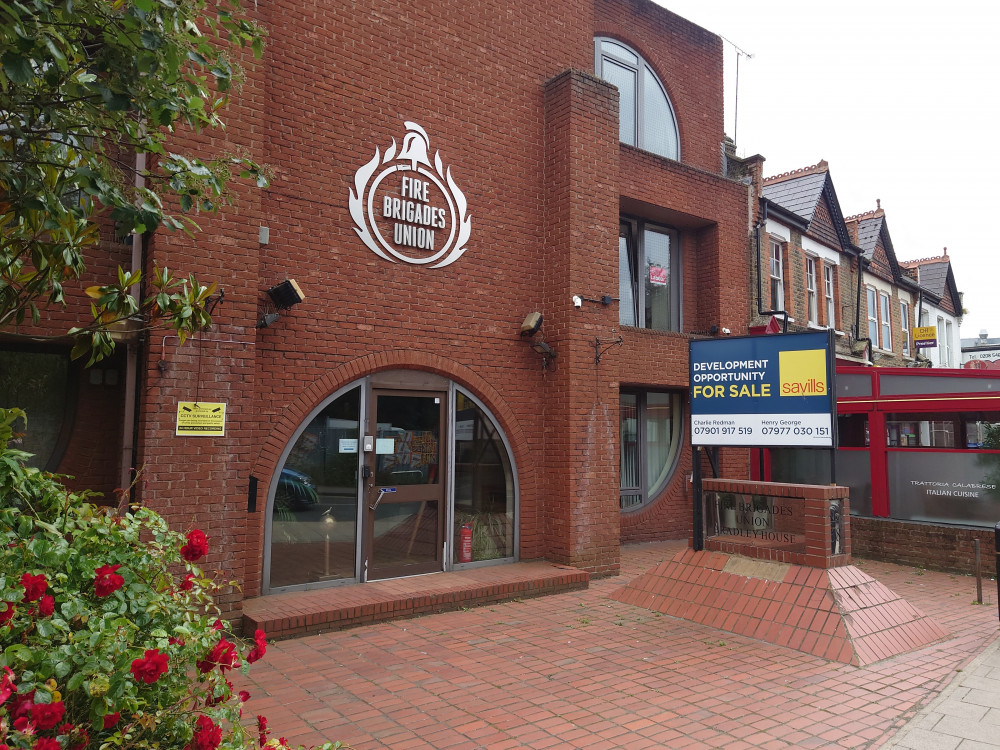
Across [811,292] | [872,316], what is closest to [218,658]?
[811,292]

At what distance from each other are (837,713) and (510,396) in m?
5.03

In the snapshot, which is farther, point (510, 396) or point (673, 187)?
point (673, 187)

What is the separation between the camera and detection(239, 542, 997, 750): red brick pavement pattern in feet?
14.4

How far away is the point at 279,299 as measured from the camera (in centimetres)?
693

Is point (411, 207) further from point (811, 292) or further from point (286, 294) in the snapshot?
point (811, 292)

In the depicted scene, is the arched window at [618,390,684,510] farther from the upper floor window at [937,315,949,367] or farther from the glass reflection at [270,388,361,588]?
the upper floor window at [937,315,949,367]

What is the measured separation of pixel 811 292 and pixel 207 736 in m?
15.9

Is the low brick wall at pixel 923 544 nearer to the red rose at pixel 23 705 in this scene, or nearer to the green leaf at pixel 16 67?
the red rose at pixel 23 705

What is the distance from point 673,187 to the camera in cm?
1180

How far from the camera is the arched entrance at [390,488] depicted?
7262 millimetres

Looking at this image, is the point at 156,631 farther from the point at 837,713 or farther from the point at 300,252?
the point at 300,252

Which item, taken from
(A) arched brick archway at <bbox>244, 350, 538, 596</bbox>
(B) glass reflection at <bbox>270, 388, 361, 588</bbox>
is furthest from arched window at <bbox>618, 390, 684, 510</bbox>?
(B) glass reflection at <bbox>270, 388, 361, 588</bbox>

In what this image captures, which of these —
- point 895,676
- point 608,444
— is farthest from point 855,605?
point 608,444

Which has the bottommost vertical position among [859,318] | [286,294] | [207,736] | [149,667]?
[207,736]
